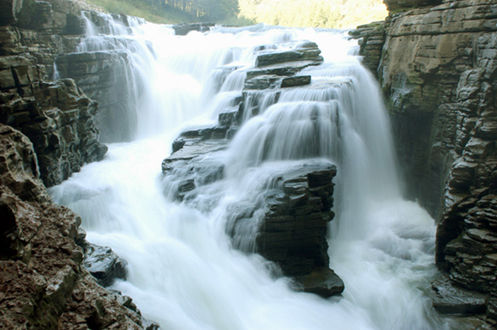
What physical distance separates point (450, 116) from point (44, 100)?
1075 centimetres

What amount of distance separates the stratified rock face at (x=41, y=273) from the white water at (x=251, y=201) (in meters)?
2.65

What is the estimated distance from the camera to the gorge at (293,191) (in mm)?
5902

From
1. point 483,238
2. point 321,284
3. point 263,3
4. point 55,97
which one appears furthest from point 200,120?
point 263,3

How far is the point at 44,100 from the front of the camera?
31.5 ft

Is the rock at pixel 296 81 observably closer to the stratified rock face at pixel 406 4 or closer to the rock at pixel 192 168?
the rock at pixel 192 168

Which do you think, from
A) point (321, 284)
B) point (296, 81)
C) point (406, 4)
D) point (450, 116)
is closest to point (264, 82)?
point (296, 81)

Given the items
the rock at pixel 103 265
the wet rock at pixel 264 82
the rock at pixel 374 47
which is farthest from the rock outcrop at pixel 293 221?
the rock at pixel 374 47

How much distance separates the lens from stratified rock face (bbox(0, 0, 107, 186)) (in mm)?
7484

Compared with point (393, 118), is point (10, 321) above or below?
above

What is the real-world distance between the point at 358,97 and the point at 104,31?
13.8 m

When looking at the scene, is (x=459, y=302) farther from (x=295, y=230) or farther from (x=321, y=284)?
(x=295, y=230)

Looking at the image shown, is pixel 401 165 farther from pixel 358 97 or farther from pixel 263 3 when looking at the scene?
pixel 263 3

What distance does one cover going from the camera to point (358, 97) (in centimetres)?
1098

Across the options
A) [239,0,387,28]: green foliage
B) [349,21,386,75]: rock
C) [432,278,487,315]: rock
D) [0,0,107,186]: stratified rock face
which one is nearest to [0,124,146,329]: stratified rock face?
[0,0,107,186]: stratified rock face
